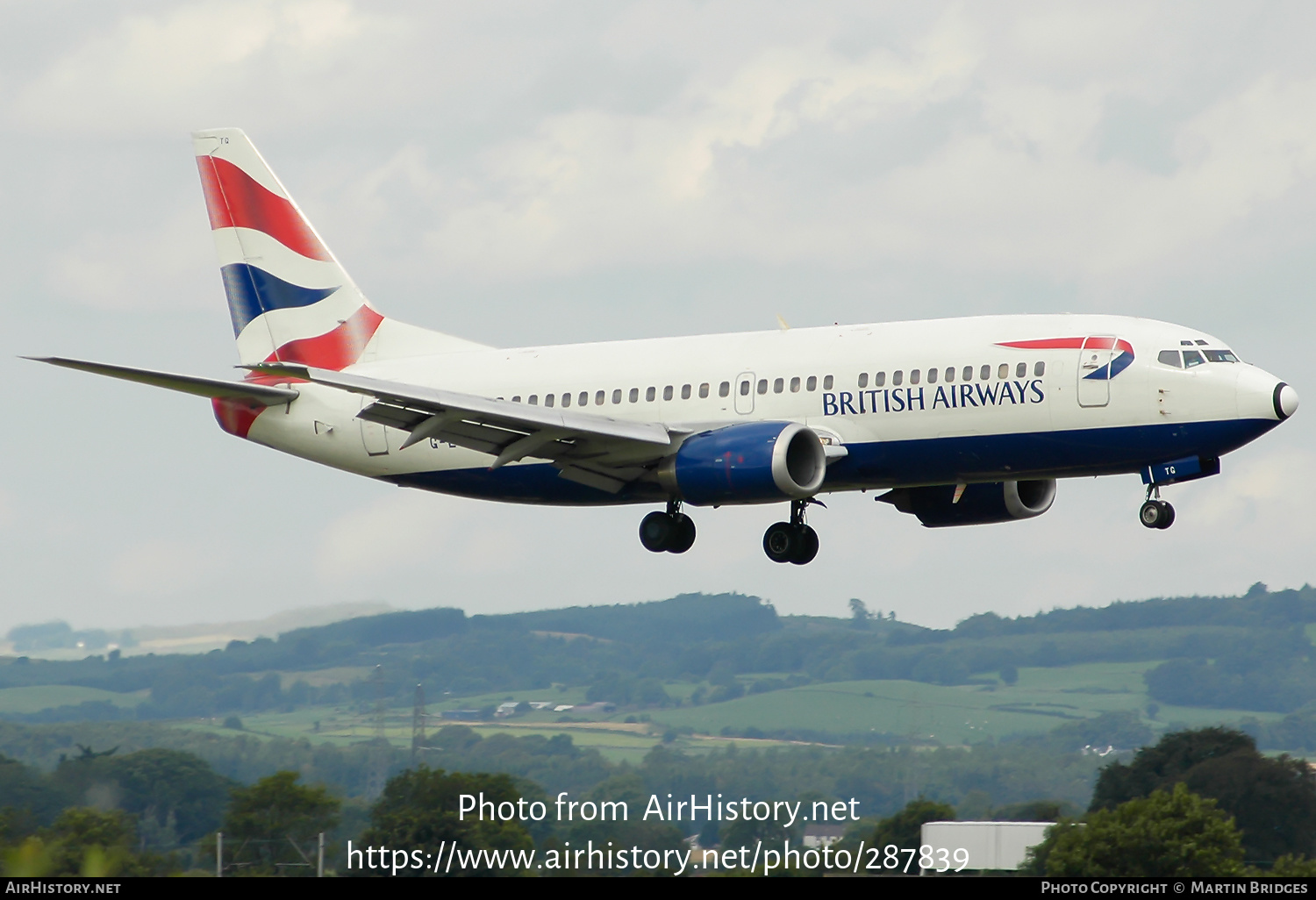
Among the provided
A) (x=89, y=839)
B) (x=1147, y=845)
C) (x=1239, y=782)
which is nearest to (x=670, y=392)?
(x=89, y=839)

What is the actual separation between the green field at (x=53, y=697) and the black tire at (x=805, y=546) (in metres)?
40.4

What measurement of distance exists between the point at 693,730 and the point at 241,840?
31.6 metres

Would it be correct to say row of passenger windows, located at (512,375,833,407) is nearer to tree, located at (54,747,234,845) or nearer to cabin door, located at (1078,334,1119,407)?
cabin door, located at (1078,334,1119,407)

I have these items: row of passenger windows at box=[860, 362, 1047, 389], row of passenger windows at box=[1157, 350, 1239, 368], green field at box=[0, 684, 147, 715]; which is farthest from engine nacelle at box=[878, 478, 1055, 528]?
green field at box=[0, 684, 147, 715]

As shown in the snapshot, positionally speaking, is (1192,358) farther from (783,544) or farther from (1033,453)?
(783,544)

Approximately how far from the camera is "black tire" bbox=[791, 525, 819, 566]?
39.8m

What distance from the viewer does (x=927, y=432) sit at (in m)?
34.8

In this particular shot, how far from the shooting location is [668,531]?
3947 cm

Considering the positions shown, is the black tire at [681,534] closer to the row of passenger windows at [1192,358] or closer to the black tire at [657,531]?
the black tire at [657,531]

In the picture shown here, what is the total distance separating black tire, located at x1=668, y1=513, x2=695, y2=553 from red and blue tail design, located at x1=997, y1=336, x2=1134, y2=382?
8765mm

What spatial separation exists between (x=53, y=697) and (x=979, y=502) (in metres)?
46.2

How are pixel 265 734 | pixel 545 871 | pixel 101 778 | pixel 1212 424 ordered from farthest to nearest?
pixel 265 734, pixel 101 778, pixel 545 871, pixel 1212 424
